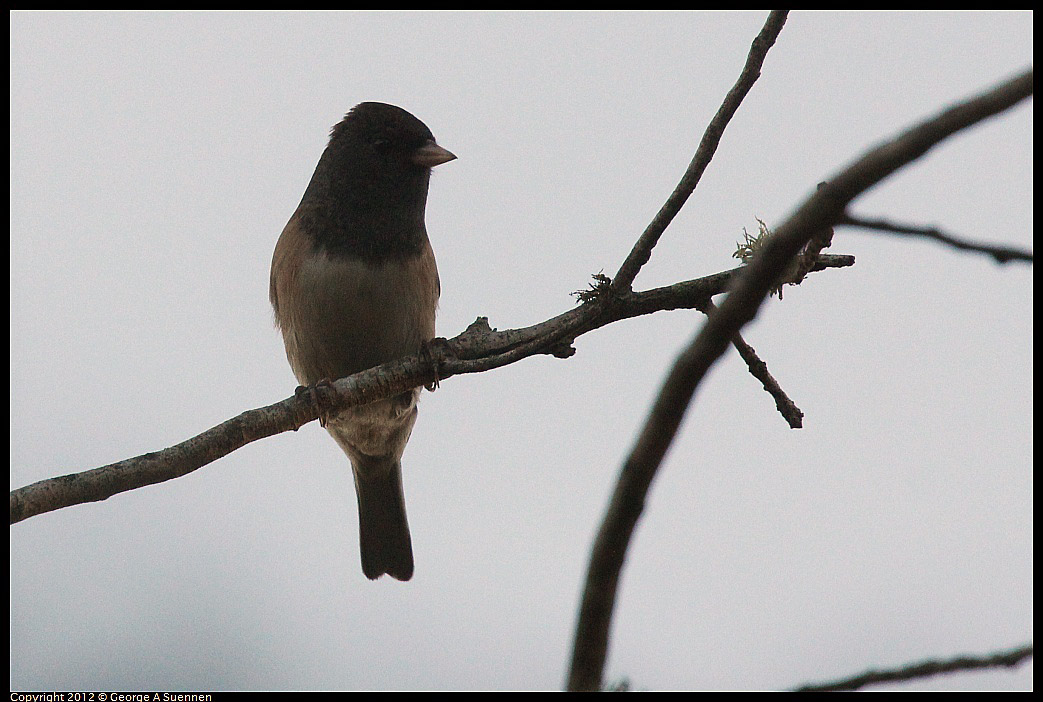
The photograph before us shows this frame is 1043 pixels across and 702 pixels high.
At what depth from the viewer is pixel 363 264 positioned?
4.46 meters

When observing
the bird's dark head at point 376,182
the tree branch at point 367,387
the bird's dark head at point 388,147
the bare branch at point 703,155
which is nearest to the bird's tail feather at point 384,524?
the bird's dark head at point 376,182

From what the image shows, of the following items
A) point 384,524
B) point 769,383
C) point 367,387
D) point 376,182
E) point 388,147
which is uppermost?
point 388,147

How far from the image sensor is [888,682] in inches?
54.1

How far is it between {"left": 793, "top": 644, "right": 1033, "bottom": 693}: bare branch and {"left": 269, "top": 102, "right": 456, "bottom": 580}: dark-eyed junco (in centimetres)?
315

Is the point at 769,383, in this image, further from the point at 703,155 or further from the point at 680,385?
the point at 680,385

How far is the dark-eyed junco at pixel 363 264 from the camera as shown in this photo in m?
4.45

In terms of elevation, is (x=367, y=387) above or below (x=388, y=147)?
below

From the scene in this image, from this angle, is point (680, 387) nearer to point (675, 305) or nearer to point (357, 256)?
point (675, 305)

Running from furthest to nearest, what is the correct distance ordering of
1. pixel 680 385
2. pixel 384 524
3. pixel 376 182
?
1. pixel 384 524
2. pixel 376 182
3. pixel 680 385

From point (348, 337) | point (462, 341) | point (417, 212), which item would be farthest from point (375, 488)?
point (462, 341)

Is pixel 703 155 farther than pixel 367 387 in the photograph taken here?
No

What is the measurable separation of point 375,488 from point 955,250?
4.43 m

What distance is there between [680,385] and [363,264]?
335 cm

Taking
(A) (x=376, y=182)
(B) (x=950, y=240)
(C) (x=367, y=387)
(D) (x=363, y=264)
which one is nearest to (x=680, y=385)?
(B) (x=950, y=240)
